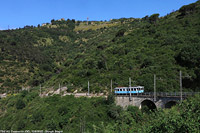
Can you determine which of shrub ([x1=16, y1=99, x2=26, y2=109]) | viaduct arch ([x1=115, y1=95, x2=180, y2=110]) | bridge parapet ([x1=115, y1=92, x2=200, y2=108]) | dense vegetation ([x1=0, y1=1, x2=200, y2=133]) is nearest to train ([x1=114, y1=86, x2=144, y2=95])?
bridge parapet ([x1=115, y1=92, x2=200, y2=108])


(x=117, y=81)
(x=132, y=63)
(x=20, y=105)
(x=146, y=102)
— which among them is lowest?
(x=20, y=105)

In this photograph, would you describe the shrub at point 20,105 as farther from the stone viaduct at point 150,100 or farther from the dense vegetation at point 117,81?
the stone viaduct at point 150,100

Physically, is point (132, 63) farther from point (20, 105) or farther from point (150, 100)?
point (20, 105)

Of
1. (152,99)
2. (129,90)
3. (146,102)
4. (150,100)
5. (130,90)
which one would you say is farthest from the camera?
(129,90)

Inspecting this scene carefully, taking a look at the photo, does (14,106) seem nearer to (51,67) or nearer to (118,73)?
(118,73)

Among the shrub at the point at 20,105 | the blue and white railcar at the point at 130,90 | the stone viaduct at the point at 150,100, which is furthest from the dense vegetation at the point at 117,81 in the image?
the blue and white railcar at the point at 130,90

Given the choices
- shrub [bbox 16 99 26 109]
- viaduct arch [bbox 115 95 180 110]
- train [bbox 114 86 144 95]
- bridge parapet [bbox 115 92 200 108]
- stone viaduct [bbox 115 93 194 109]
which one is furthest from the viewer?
shrub [bbox 16 99 26 109]

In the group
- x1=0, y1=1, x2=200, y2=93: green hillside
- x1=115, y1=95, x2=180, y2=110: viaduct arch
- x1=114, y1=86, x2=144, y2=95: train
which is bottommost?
x1=115, y1=95, x2=180, y2=110: viaduct arch

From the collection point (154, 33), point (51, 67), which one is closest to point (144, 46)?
point (154, 33)

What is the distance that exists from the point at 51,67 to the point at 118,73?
202 ft

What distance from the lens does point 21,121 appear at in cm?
4050

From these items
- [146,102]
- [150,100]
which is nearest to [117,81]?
[146,102]

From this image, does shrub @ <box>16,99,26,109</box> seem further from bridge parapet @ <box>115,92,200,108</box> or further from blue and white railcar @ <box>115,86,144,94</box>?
blue and white railcar @ <box>115,86,144,94</box>

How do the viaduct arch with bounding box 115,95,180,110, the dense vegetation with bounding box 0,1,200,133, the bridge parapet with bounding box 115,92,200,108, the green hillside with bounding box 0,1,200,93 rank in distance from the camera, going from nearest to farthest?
the dense vegetation with bounding box 0,1,200,133, the bridge parapet with bounding box 115,92,200,108, the viaduct arch with bounding box 115,95,180,110, the green hillside with bounding box 0,1,200,93
